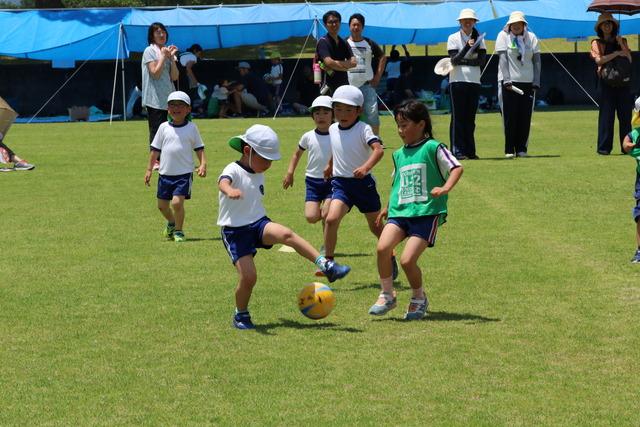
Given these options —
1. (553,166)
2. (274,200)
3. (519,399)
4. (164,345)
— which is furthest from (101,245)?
(553,166)

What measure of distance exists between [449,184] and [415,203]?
15.2 inches

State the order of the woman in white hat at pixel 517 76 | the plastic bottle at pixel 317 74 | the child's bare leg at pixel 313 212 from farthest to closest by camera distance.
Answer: the woman in white hat at pixel 517 76
the plastic bottle at pixel 317 74
the child's bare leg at pixel 313 212

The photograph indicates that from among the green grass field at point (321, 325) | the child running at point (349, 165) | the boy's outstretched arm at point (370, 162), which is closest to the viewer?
the green grass field at point (321, 325)

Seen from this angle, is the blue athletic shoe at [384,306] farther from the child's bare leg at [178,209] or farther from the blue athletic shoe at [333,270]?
the child's bare leg at [178,209]

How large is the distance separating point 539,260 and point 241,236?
3.36 meters

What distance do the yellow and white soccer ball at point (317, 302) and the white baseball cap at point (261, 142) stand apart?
36.1 inches

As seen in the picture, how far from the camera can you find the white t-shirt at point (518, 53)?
18891 millimetres

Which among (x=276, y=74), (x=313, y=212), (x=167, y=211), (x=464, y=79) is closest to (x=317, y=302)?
(x=313, y=212)

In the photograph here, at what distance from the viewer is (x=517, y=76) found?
62.6 feet

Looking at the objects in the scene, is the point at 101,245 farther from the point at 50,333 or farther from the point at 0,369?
the point at 0,369

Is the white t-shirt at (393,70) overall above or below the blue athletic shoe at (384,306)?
below

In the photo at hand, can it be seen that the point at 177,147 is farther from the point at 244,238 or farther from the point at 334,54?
the point at 334,54

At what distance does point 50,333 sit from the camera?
798 centimetres

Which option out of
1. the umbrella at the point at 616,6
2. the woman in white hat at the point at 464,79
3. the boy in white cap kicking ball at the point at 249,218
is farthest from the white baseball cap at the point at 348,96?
the umbrella at the point at 616,6
